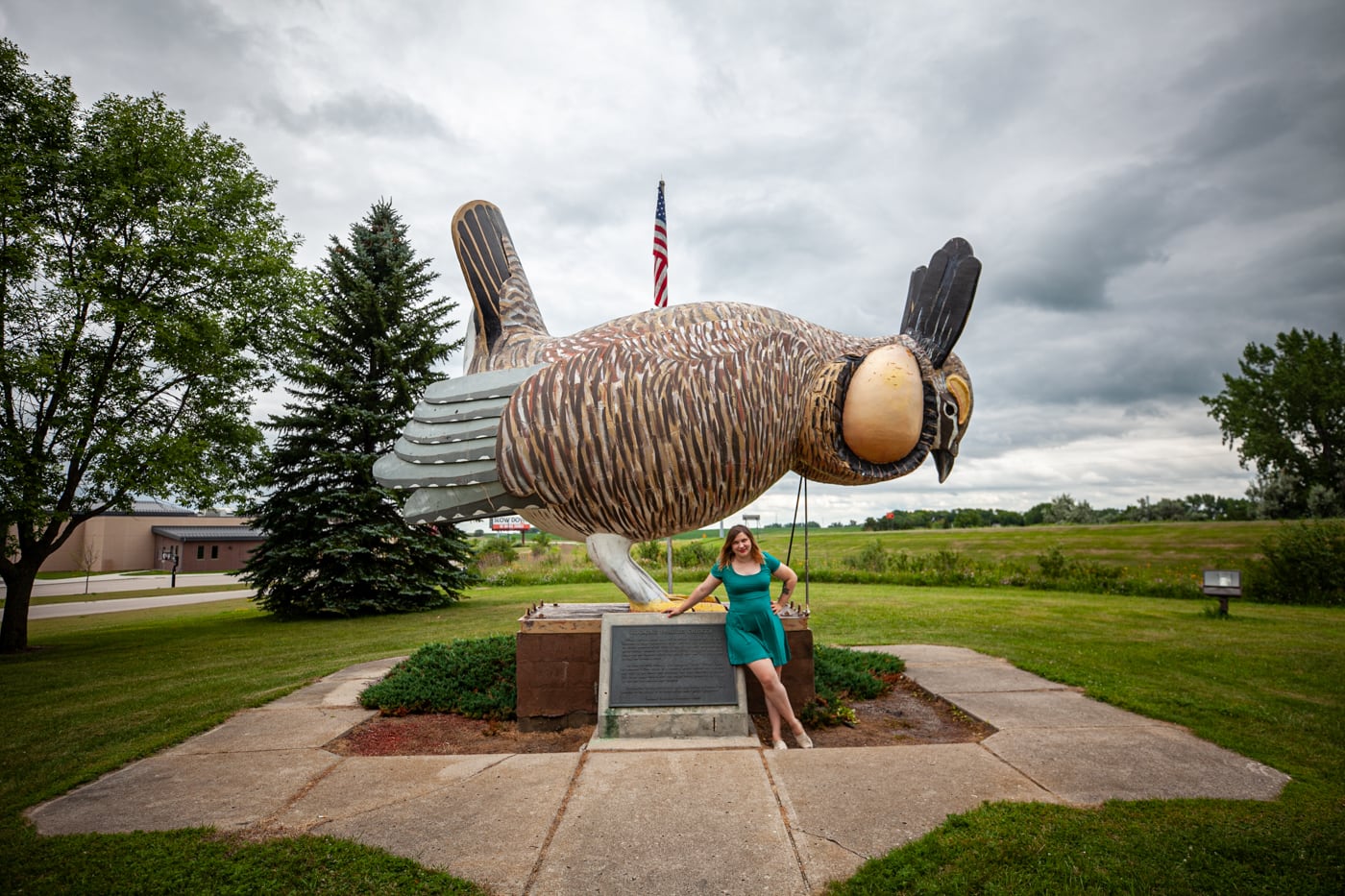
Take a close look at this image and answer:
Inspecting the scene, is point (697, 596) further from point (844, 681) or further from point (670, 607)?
point (844, 681)

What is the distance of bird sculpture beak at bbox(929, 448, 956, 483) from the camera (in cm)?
486

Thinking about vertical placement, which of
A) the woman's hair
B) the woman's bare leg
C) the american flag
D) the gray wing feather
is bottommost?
the woman's bare leg

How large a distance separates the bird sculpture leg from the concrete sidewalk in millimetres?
1114

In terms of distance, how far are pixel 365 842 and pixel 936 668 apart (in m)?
5.41

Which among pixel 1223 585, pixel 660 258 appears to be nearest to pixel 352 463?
pixel 660 258

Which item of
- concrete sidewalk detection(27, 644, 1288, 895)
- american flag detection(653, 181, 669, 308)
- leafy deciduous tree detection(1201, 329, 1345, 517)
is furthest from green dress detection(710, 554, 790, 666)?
leafy deciduous tree detection(1201, 329, 1345, 517)

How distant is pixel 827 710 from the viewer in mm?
4734

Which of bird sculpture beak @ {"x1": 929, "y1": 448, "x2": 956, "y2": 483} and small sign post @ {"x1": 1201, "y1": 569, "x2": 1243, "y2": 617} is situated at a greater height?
bird sculpture beak @ {"x1": 929, "y1": 448, "x2": 956, "y2": 483}

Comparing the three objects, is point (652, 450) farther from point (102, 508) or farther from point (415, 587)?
point (415, 587)

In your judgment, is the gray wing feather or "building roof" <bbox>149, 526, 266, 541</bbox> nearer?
the gray wing feather

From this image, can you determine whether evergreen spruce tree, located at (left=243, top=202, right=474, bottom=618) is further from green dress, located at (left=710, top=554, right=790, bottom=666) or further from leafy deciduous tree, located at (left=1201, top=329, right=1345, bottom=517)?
leafy deciduous tree, located at (left=1201, top=329, right=1345, bottom=517)

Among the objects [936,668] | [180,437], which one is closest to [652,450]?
[936,668]

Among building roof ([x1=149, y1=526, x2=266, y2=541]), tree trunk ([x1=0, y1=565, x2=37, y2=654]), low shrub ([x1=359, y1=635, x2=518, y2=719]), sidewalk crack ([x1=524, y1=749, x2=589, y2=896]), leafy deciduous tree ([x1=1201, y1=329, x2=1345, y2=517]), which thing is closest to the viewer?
sidewalk crack ([x1=524, y1=749, x2=589, y2=896])

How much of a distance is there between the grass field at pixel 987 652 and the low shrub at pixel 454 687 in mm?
1196
